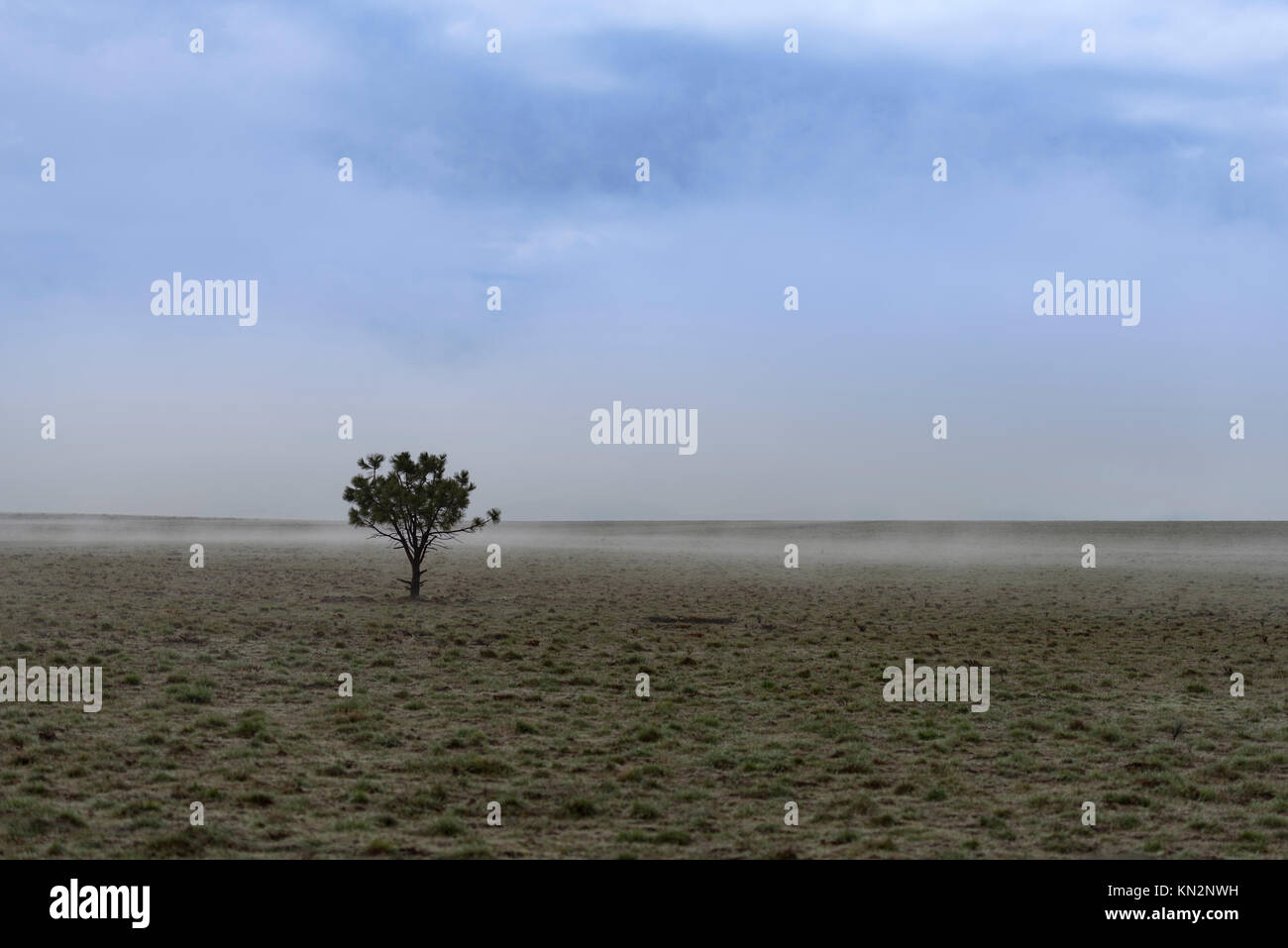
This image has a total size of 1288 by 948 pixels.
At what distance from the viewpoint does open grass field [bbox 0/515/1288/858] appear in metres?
11.8

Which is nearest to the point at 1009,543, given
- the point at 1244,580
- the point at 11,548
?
the point at 1244,580

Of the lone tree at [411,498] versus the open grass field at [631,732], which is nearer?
the open grass field at [631,732]

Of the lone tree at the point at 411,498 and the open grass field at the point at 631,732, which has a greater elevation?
the lone tree at the point at 411,498

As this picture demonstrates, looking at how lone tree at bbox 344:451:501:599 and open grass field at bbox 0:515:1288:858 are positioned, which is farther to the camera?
lone tree at bbox 344:451:501:599

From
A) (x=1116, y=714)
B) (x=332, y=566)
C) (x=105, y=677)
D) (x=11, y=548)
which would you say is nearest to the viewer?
(x=1116, y=714)

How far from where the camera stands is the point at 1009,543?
12500 centimetres

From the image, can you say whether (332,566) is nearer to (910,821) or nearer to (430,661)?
(430,661)

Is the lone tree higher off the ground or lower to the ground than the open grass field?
higher

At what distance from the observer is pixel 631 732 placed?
57.6ft

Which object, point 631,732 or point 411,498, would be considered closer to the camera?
point 631,732

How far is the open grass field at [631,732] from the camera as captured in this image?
1178cm

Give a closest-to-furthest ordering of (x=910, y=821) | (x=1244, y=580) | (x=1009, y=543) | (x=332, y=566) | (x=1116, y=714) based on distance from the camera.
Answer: (x=910, y=821)
(x=1116, y=714)
(x=1244, y=580)
(x=332, y=566)
(x=1009, y=543)
